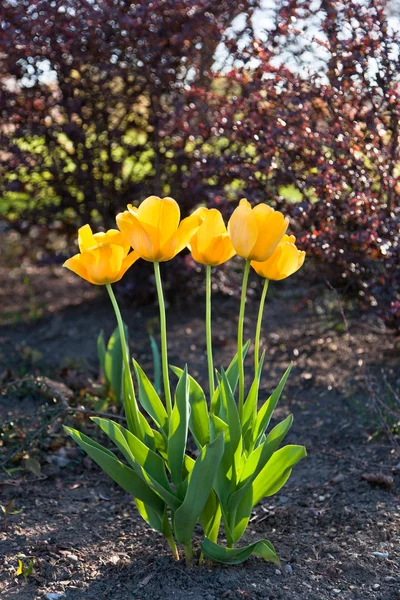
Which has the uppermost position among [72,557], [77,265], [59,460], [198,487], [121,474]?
[77,265]

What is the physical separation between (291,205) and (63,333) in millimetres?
1907

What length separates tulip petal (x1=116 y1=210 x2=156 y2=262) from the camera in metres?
1.99

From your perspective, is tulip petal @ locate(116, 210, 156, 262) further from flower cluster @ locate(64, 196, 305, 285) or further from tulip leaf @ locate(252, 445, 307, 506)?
tulip leaf @ locate(252, 445, 307, 506)

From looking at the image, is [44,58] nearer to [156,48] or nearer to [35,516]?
[156,48]

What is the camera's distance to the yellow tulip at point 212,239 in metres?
2.12

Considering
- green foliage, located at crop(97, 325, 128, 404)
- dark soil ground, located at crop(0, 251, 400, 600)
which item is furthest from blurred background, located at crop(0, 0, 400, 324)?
green foliage, located at crop(97, 325, 128, 404)

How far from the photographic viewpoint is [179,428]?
2.10m

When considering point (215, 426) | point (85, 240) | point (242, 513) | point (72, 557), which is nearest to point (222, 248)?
point (85, 240)

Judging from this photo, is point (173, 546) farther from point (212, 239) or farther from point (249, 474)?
point (212, 239)

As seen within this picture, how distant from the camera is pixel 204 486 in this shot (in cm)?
202

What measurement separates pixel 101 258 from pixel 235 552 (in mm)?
948

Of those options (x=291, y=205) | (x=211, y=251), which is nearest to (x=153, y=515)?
(x=211, y=251)

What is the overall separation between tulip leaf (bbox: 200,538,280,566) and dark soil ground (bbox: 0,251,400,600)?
57 mm

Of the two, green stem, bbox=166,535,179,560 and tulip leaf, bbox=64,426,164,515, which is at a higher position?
tulip leaf, bbox=64,426,164,515
